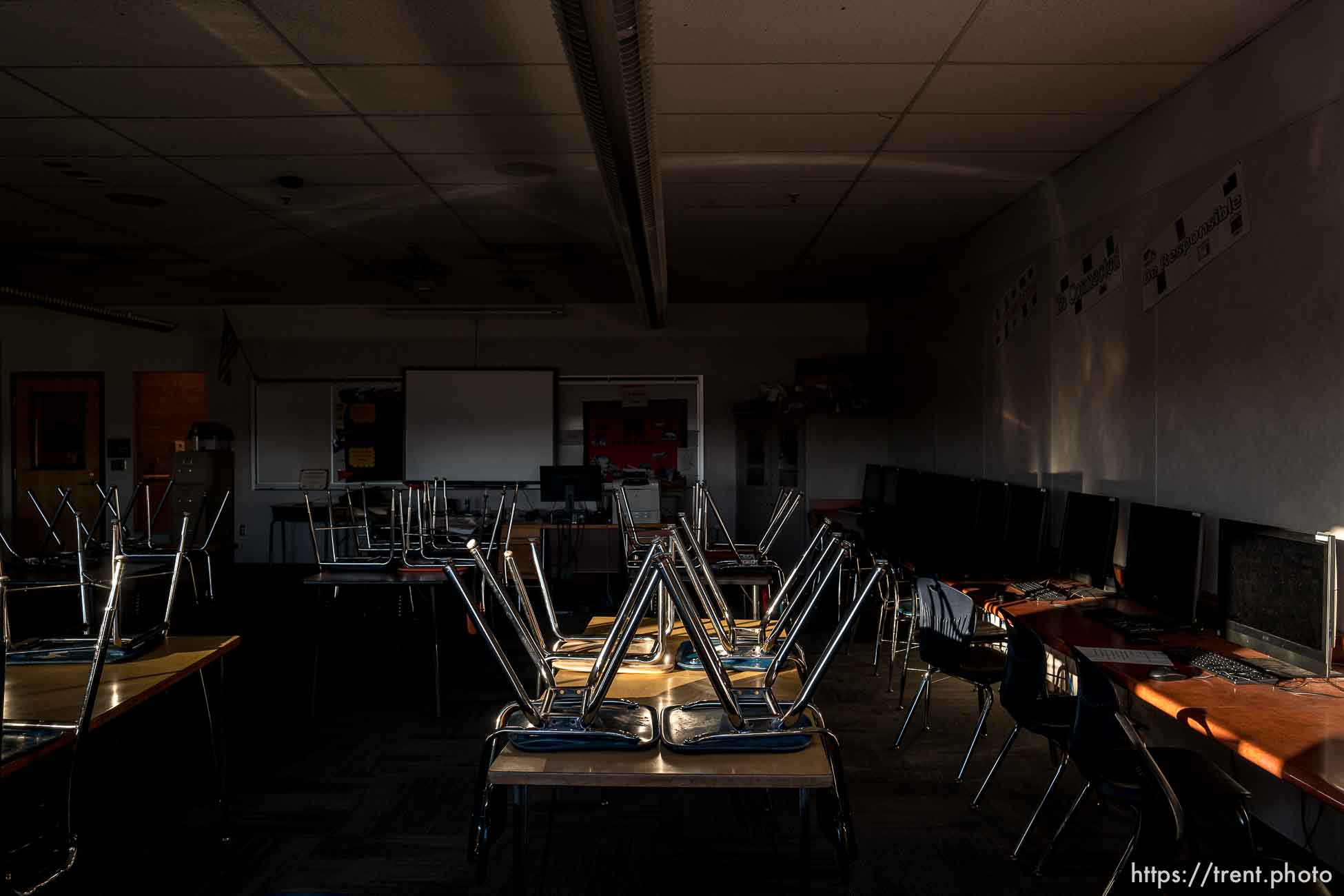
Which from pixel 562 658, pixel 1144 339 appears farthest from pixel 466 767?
pixel 1144 339

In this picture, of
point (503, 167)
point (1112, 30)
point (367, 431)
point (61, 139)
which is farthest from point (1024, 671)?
point (367, 431)

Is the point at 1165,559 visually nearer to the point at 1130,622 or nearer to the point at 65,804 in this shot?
the point at 1130,622

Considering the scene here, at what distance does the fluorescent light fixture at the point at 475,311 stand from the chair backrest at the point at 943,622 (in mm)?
6256

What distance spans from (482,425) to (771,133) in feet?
21.0

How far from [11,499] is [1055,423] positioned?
1056 centimetres

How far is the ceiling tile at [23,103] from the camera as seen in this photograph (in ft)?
12.3

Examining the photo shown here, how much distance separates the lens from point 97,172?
4.99m

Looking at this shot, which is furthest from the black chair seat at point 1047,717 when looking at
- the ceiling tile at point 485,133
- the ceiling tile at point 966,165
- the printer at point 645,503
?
the printer at point 645,503

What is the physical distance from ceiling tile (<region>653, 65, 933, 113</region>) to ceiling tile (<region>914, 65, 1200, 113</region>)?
15 centimetres

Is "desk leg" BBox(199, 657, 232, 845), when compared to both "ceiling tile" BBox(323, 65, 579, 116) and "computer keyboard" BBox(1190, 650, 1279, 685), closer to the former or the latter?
"ceiling tile" BBox(323, 65, 579, 116)

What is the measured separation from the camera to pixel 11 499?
31.9 feet

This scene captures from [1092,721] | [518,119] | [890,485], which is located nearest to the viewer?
[1092,721]

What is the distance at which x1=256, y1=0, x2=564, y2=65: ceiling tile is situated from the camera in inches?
121

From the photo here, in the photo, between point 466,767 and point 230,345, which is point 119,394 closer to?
point 230,345
